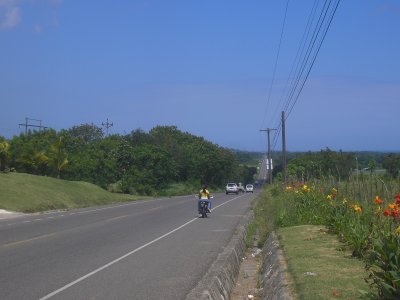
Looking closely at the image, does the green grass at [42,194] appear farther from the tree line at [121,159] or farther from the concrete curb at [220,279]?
the concrete curb at [220,279]

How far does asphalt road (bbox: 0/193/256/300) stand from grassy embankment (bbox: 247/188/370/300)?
1.91 metres

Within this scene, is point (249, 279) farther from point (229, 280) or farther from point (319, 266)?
point (319, 266)

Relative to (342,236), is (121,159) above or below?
above

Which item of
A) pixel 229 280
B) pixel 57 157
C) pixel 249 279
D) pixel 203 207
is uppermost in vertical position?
pixel 57 157

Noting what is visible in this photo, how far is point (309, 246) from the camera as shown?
42.8 ft

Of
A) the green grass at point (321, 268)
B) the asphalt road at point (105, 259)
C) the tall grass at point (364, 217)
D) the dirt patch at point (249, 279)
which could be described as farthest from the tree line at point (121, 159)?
the green grass at point (321, 268)

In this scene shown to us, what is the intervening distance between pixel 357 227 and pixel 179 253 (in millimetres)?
5528

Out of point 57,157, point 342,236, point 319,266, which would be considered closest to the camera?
point 319,266

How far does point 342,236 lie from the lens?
1307 cm

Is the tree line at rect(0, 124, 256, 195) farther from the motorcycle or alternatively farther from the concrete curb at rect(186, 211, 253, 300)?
the concrete curb at rect(186, 211, 253, 300)

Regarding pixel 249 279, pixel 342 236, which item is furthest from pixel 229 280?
pixel 342 236

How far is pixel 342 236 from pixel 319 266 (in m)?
2.90

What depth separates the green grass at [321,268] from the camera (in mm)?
8125

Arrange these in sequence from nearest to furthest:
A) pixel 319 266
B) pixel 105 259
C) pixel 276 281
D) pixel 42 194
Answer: pixel 276 281 < pixel 319 266 < pixel 105 259 < pixel 42 194
